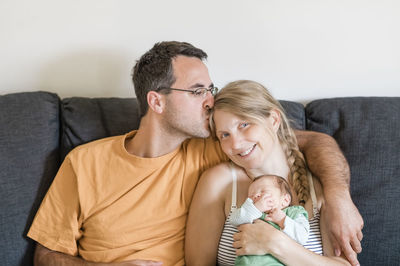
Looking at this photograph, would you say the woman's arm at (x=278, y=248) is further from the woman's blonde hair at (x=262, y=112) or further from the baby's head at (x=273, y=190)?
the woman's blonde hair at (x=262, y=112)

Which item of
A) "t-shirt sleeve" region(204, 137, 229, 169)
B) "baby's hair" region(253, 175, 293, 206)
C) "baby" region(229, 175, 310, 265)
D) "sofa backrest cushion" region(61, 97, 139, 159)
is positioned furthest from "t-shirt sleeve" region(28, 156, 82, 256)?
"baby's hair" region(253, 175, 293, 206)

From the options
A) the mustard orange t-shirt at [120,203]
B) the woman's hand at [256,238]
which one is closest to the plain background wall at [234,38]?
the mustard orange t-shirt at [120,203]

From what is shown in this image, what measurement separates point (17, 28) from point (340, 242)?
6.44ft

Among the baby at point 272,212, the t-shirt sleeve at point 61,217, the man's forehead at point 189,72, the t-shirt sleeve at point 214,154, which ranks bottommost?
the t-shirt sleeve at point 61,217

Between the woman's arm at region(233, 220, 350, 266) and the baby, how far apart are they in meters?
0.03

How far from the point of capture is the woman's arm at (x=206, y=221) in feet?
5.39

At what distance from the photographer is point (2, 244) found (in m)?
1.74

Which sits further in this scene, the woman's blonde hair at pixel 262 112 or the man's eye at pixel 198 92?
the man's eye at pixel 198 92

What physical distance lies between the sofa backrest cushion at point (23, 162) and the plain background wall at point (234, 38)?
1.17 feet

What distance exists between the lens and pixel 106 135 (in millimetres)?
1976

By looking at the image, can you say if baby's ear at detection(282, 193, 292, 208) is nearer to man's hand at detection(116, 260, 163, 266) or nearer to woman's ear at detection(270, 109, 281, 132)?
woman's ear at detection(270, 109, 281, 132)

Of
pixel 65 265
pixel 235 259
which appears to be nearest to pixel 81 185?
pixel 65 265

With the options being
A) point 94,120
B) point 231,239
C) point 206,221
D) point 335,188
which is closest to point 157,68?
point 94,120

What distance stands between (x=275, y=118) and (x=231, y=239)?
55 centimetres
